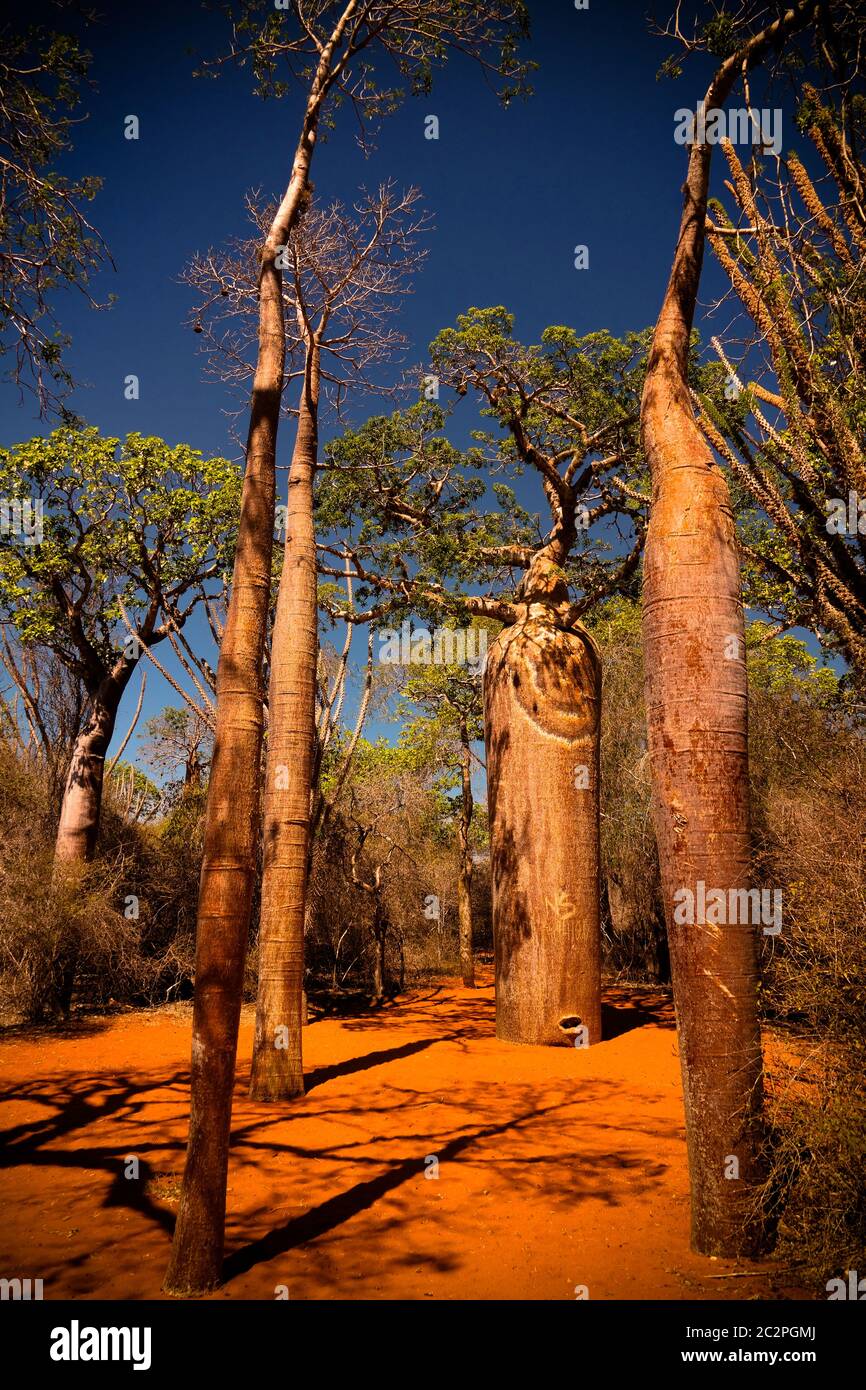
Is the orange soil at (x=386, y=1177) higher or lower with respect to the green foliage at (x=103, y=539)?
lower

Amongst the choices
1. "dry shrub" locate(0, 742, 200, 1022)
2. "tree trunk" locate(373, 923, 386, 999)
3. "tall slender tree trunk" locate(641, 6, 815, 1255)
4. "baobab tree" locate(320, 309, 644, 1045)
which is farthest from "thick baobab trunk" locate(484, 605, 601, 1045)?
"dry shrub" locate(0, 742, 200, 1022)

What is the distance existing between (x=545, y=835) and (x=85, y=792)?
276 inches

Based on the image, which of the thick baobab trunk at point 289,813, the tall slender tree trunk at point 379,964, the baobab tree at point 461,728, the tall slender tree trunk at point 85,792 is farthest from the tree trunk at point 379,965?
the thick baobab trunk at point 289,813

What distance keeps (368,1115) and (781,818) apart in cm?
616

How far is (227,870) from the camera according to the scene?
2.95 m

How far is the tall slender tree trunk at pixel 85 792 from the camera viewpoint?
34.9ft

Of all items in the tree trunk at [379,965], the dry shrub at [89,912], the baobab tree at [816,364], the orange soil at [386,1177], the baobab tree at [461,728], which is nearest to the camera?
the orange soil at [386,1177]

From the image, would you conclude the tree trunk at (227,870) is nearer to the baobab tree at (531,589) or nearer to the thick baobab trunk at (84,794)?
the baobab tree at (531,589)

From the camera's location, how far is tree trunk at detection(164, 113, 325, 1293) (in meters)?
2.72

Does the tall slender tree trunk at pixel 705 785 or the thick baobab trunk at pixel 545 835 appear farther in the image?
the thick baobab trunk at pixel 545 835

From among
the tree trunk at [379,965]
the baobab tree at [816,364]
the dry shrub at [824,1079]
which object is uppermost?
the baobab tree at [816,364]

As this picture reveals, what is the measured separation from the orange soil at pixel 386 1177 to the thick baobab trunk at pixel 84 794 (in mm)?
3744

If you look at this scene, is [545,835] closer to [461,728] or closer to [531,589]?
[531,589]

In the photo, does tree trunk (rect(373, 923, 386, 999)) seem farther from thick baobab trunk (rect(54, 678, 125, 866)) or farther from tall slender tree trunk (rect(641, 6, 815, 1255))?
tall slender tree trunk (rect(641, 6, 815, 1255))
